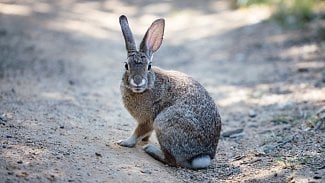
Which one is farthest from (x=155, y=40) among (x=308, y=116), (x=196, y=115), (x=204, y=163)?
(x=308, y=116)

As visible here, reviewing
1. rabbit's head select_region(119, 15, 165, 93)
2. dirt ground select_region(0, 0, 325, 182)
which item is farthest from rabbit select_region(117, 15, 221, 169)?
dirt ground select_region(0, 0, 325, 182)

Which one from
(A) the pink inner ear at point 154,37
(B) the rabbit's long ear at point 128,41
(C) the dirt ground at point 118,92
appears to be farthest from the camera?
(A) the pink inner ear at point 154,37

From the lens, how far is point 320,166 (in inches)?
206

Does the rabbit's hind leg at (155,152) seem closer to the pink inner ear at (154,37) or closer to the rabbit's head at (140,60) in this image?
the rabbit's head at (140,60)

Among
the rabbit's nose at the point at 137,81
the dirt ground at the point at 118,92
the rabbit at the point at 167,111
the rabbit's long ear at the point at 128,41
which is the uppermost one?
the rabbit's long ear at the point at 128,41

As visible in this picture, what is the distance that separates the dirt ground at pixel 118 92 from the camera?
17.1 ft

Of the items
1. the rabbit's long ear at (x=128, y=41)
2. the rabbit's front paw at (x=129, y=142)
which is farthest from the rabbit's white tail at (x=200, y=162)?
the rabbit's long ear at (x=128, y=41)

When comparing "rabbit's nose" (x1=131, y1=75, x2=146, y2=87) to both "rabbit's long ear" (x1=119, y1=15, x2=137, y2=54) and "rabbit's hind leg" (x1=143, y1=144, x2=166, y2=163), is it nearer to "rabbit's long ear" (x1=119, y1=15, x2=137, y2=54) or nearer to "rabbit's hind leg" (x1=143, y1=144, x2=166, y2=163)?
"rabbit's long ear" (x1=119, y1=15, x2=137, y2=54)

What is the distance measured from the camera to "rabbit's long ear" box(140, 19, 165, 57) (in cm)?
600

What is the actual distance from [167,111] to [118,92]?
137 inches

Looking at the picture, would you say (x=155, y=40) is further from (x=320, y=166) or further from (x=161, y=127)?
(x=320, y=166)

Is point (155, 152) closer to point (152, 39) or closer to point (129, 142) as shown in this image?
point (129, 142)

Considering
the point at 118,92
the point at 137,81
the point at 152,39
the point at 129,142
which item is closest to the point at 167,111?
the point at 137,81

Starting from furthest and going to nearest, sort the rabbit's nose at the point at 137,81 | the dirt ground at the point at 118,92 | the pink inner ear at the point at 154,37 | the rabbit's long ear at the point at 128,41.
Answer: the pink inner ear at the point at 154,37, the rabbit's long ear at the point at 128,41, the rabbit's nose at the point at 137,81, the dirt ground at the point at 118,92
